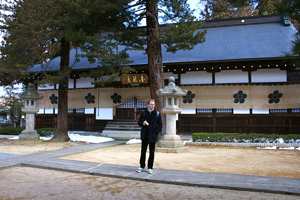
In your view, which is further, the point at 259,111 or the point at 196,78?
the point at 196,78

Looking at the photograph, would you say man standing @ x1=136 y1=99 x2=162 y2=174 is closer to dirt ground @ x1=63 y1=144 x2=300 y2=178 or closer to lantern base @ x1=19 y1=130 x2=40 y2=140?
dirt ground @ x1=63 y1=144 x2=300 y2=178

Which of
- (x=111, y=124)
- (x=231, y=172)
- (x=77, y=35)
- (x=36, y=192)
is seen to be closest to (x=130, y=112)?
(x=111, y=124)

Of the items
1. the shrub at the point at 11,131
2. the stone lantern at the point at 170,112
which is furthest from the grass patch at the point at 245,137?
the shrub at the point at 11,131

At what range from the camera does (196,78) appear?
21281 mm

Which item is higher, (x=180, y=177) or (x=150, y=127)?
(x=150, y=127)

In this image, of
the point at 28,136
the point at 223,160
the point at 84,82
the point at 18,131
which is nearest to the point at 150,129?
the point at 223,160

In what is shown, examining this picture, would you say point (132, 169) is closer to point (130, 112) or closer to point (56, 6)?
point (56, 6)

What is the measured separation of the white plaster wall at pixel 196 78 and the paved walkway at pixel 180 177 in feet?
36.6

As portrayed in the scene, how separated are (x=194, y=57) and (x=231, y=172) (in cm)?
1203

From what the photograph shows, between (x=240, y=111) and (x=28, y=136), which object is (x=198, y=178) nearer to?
(x=240, y=111)

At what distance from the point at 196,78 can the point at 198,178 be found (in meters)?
13.0

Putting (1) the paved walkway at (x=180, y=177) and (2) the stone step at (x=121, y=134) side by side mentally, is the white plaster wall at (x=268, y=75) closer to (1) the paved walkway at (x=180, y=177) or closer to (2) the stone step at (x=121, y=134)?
(2) the stone step at (x=121, y=134)

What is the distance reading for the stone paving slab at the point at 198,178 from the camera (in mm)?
7759

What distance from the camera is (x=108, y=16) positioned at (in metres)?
16.2
